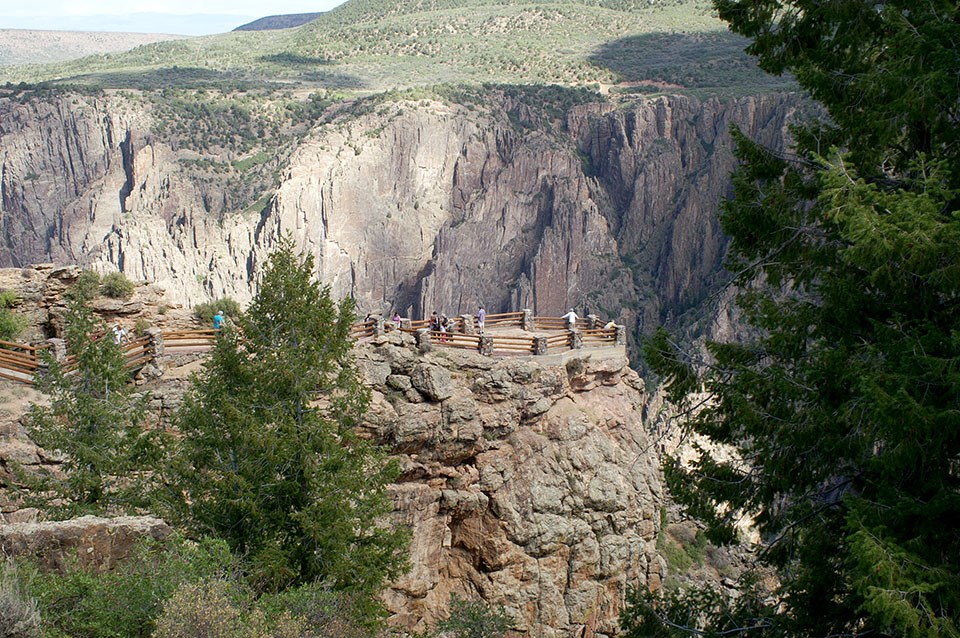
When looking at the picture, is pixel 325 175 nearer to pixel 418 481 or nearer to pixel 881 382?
pixel 418 481

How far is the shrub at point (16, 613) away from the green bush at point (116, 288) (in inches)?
590

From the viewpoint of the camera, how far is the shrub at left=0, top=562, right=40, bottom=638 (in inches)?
335

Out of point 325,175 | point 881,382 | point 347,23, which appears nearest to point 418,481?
point 881,382

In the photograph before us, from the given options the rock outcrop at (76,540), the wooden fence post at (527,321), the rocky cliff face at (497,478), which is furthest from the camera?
the wooden fence post at (527,321)

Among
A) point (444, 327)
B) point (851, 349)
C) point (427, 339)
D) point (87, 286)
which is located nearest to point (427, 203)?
point (444, 327)

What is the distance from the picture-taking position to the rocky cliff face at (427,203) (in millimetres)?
77250

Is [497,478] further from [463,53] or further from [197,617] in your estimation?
[463,53]

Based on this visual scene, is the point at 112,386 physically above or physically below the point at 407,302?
above

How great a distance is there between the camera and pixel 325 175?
7919 centimetres

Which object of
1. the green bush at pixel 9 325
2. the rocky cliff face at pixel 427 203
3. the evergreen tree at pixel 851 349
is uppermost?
the evergreen tree at pixel 851 349

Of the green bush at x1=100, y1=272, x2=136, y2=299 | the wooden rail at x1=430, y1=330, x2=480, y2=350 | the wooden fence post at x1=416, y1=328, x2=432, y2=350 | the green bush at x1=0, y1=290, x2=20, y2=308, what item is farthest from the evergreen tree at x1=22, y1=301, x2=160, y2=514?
the wooden rail at x1=430, y1=330, x2=480, y2=350

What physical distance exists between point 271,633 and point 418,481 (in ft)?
36.3

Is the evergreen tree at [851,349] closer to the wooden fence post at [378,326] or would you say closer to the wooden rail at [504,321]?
the wooden fence post at [378,326]

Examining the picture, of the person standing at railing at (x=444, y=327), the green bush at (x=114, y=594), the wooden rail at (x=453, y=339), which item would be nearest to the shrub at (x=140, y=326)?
the wooden rail at (x=453, y=339)
